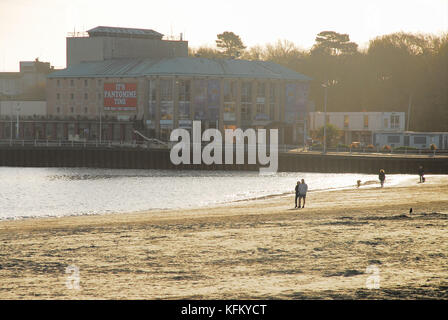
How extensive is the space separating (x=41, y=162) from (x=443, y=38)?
81.3 meters

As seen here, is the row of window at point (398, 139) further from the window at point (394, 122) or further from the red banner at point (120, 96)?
the red banner at point (120, 96)

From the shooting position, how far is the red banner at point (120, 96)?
12212 centimetres

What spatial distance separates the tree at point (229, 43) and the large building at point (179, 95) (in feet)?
140

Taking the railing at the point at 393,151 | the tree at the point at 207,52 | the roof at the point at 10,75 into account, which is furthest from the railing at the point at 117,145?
the roof at the point at 10,75

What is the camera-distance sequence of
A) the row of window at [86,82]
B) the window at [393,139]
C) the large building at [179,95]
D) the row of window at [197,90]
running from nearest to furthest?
the window at [393,139]
the large building at [179,95]
the row of window at [197,90]
the row of window at [86,82]

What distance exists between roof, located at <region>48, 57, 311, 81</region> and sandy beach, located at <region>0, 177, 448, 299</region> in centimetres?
9069

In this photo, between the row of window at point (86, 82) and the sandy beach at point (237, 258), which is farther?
the row of window at point (86, 82)

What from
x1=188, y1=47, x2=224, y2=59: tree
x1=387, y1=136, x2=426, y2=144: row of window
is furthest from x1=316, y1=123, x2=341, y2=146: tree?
x1=188, y1=47, x2=224, y2=59: tree

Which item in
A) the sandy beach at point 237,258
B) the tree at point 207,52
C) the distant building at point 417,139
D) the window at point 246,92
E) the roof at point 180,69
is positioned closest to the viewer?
the sandy beach at point 237,258

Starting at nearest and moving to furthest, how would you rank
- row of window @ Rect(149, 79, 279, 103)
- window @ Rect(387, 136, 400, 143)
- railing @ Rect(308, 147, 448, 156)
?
railing @ Rect(308, 147, 448, 156)
window @ Rect(387, 136, 400, 143)
row of window @ Rect(149, 79, 279, 103)

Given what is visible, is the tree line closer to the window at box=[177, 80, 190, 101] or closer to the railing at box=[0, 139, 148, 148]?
the window at box=[177, 80, 190, 101]

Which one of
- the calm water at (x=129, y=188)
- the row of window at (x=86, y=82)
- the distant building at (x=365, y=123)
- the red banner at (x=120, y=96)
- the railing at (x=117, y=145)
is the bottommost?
the calm water at (x=129, y=188)

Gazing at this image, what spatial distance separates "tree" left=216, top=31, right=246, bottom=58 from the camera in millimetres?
173000

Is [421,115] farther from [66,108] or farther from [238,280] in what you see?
[238,280]
